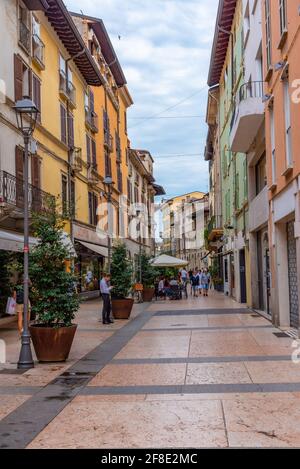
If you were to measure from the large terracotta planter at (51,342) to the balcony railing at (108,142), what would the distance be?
89.4 feet

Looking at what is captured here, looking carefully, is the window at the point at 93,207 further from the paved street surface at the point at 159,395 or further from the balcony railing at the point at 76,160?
the paved street surface at the point at 159,395

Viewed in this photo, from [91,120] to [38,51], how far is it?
10277 millimetres

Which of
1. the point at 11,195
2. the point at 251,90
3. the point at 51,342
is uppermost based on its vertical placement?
the point at 251,90

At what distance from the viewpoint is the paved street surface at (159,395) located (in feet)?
18.7

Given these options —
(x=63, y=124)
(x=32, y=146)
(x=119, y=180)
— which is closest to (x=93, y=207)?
(x=63, y=124)

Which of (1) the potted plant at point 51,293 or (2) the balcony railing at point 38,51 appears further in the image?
(2) the balcony railing at point 38,51

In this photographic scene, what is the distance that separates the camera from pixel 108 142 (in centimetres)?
3762

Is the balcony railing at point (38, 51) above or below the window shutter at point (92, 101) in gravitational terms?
below

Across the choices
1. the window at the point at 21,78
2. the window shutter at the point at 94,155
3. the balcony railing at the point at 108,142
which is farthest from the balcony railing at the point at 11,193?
the balcony railing at the point at 108,142

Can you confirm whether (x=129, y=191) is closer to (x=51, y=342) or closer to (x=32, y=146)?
(x=32, y=146)

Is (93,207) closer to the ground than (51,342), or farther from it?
farther from it

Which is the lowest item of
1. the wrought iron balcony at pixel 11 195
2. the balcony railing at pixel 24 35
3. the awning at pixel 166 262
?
the awning at pixel 166 262
